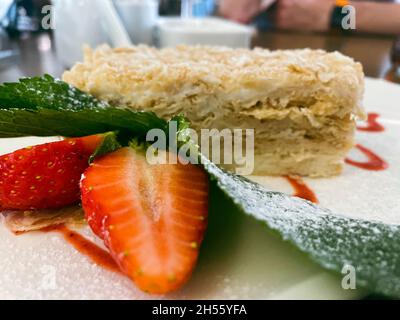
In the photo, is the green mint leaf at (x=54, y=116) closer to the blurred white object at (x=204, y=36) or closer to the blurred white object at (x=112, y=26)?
the blurred white object at (x=112, y=26)

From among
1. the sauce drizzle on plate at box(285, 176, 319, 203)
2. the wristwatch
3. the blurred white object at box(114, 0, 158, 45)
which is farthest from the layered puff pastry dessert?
the wristwatch

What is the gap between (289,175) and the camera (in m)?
1.35

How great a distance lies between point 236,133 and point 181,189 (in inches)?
18.4

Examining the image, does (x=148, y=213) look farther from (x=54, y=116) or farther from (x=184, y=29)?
(x=184, y=29)

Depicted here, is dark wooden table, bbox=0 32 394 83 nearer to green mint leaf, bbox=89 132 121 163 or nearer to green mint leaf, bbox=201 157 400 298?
green mint leaf, bbox=89 132 121 163

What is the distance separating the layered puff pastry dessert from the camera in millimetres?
1207

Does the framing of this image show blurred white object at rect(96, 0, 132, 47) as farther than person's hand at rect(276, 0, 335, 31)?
No

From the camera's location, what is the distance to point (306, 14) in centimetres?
388

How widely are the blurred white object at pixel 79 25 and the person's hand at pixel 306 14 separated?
2050 mm

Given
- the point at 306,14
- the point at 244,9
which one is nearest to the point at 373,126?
the point at 306,14

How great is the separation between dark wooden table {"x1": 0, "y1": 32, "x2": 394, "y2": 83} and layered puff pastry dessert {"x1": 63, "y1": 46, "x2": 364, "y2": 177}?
107cm

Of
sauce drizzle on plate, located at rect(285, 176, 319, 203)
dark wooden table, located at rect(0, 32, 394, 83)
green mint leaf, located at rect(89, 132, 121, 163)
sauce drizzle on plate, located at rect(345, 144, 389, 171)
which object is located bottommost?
sauce drizzle on plate, located at rect(285, 176, 319, 203)

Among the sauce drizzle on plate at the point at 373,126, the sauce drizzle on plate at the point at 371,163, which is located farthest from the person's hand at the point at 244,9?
the sauce drizzle on plate at the point at 371,163
